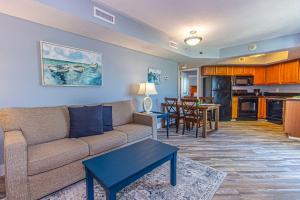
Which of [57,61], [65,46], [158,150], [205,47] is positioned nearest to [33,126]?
[57,61]

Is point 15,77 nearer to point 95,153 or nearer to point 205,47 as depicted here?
point 95,153

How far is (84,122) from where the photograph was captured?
2.28 metres

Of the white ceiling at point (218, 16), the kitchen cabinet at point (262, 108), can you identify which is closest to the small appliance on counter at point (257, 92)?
the kitchen cabinet at point (262, 108)

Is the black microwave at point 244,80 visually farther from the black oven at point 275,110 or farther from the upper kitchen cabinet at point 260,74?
the black oven at point 275,110

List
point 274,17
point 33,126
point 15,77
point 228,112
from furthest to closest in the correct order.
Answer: point 228,112 < point 274,17 < point 15,77 < point 33,126

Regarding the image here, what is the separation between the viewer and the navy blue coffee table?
1229 millimetres

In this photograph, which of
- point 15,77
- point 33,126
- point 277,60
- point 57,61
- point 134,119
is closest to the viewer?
point 33,126

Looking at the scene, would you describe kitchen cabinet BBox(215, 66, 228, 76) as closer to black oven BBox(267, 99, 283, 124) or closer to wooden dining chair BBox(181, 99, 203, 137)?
black oven BBox(267, 99, 283, 124)

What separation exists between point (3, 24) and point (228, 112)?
6201 mm

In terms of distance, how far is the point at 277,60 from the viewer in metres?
5.06

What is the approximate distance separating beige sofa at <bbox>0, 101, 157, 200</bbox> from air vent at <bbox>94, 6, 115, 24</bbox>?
148 centimetres

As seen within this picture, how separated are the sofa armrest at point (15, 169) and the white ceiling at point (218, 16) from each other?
2.10 m

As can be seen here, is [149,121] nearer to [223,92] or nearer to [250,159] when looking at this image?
[250,159]

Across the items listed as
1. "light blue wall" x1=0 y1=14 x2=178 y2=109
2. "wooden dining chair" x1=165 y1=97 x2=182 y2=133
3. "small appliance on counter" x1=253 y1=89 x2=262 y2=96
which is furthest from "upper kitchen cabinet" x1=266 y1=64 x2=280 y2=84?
"light blue wall" x1=0 y1=14 x2=178 y2=109
